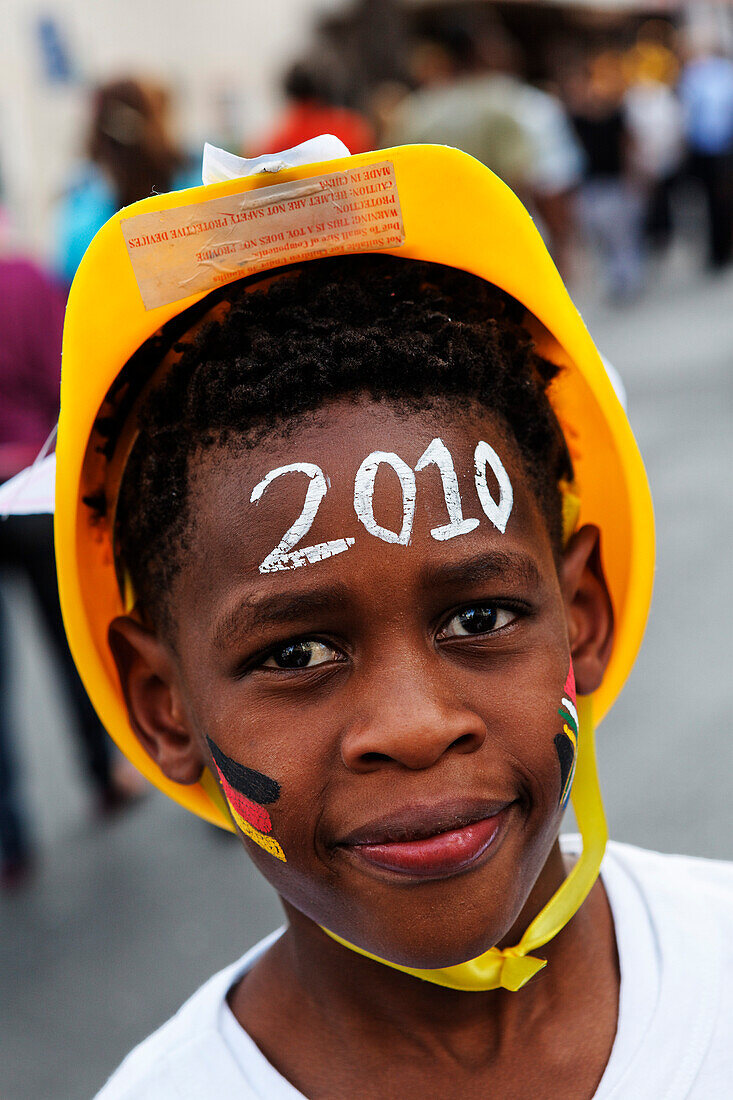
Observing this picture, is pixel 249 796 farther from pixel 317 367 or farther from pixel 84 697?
pixel 84 697

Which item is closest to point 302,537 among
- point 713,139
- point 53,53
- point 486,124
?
point 486,124

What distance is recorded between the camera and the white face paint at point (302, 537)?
1.28 m

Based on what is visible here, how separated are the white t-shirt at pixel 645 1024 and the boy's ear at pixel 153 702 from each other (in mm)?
305

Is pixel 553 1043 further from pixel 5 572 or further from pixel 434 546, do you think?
pixel 5 572

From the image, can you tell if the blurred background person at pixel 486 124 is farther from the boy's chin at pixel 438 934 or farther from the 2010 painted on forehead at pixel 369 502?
the boy's chin at pixel 438 934

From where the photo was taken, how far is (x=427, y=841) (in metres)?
1.24

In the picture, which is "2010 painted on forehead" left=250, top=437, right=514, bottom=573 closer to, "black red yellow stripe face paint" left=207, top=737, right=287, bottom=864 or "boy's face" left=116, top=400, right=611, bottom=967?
"boy's face" left=116, top=400, right=611, bottom=967

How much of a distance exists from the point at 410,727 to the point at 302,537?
0.24 meters

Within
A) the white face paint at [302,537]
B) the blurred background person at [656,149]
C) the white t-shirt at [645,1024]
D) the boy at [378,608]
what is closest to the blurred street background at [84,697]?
the blurred background person at [656,149]

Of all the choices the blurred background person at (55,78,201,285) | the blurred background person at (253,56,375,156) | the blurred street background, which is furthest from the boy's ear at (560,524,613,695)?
the blurred background person at (253,56,375,156)

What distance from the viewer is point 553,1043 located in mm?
1454

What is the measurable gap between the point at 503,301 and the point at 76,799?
3.28 m

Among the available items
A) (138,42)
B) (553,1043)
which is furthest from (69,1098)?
(138,42)

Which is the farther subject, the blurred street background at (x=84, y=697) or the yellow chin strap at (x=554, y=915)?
the blurred street background at (x=84, y=697)
